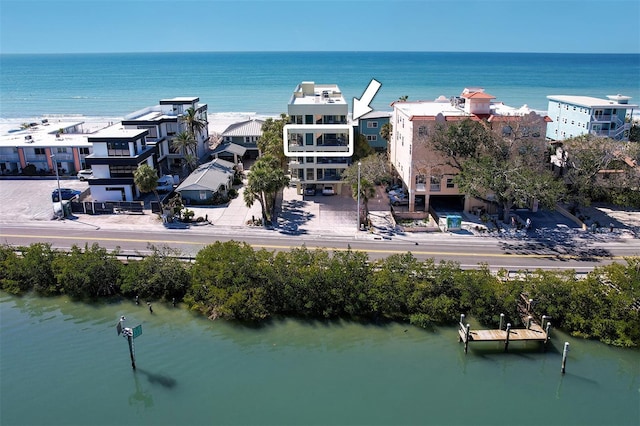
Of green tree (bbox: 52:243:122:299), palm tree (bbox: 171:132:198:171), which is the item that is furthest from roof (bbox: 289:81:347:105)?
green tree (bbox: 52:243:122:299)

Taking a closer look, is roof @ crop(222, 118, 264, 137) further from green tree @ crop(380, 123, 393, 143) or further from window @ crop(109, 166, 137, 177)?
window @ crop(109, 166, 137, 177)

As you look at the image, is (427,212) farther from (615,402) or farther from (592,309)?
(615,402)

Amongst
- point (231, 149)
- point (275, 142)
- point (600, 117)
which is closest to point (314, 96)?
point (231, 149)

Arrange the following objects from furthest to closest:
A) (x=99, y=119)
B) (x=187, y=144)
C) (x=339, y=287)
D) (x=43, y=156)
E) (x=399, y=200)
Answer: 1. (x=99, y=119)
2. (x=43, y=156)
3. (x=187, y=144)
4. (x=399, y=200)
5. (x=339, y=287)

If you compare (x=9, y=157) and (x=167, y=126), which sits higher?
(x=167, y=126)

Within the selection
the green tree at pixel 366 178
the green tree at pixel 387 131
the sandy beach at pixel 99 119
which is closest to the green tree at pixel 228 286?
the green tree at pixel 366 178

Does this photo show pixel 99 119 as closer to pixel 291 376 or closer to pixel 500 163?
pixel 500 163
